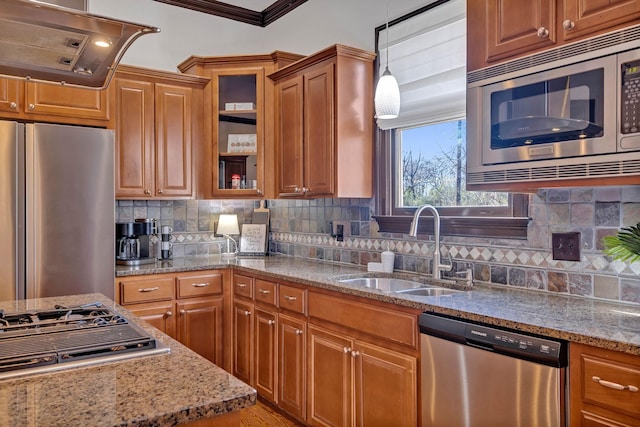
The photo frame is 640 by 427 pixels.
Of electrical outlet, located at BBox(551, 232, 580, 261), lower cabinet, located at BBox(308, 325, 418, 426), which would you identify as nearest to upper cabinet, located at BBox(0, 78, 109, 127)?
lower cabinet, located at BBox(308, 325, 418, 426)

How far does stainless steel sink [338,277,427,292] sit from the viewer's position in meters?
2.75

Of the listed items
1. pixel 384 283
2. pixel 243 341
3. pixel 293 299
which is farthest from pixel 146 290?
pixel 384 283

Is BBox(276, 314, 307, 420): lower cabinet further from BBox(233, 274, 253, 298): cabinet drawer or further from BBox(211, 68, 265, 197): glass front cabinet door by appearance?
BBox(211, 68, 265, 197): glass front cabinet door

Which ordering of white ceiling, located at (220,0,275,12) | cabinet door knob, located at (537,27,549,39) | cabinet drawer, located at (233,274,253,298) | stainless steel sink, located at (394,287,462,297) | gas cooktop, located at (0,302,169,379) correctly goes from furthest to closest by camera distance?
white ceiling, located at (220,0,275,12) → cabinet drawer, located at (233,274,253,298) → stainless steel sink, located at (394,287,462,297) → cabinet door knob, located at (537,27,549,39) → gas cooktop, located at (0,302,169,379)

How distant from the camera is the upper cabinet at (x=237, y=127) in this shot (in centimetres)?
363

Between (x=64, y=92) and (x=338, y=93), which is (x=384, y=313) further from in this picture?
(x=64, y=92)

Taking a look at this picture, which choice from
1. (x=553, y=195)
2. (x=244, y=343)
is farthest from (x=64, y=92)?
(x=553, y=195)

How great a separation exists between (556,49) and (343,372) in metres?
1.71

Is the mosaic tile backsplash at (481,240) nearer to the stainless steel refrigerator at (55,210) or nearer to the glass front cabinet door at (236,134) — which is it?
the glass front cabinet door at (236,134)

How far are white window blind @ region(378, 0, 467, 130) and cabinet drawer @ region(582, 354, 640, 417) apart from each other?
5.04ft

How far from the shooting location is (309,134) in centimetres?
322

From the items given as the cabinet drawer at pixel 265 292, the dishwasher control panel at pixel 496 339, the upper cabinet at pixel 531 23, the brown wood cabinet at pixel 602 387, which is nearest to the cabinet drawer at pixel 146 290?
the cabinet drawer at pixel 265 292

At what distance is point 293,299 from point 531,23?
182 centimetres

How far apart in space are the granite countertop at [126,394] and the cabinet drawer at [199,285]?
6.92 ft
